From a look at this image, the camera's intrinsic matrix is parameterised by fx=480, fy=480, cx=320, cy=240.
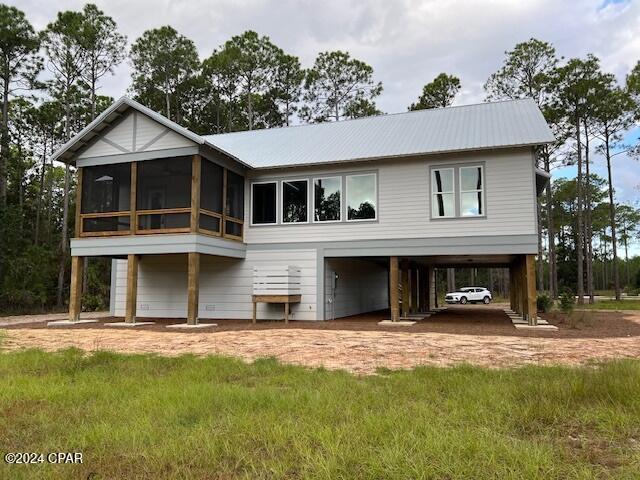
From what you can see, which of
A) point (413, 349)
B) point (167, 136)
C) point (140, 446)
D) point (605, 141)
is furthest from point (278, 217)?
point (605, 141)

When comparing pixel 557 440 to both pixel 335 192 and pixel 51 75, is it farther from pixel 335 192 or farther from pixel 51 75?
pixel 51 75

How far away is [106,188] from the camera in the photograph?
16.4 m

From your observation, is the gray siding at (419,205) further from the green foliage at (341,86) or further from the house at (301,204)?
the green foliage at (341,86)

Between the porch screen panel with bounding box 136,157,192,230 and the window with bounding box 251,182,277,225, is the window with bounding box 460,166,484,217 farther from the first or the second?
the porch screen panel with bounding box 136,157,192,230

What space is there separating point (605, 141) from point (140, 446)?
106ft

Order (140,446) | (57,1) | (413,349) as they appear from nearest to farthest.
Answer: (140,446) → (413,349) → (57,1)

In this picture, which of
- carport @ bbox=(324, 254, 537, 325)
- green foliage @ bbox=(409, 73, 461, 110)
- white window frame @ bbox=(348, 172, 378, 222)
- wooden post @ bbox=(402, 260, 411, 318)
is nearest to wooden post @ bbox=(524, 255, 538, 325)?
carport @ bbox=(324, 254, 537, 325)

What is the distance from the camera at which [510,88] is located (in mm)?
28938

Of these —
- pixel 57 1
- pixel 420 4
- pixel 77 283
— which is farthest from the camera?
pixel 57 1

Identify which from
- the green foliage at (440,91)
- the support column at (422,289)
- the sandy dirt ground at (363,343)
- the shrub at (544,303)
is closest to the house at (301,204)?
the sandy dirt ground at (363,343)

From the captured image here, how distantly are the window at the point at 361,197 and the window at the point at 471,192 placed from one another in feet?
8.17

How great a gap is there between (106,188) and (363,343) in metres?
11.6

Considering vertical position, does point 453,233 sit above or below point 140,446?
above

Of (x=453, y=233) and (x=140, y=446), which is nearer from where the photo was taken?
(x=140, y=446)
